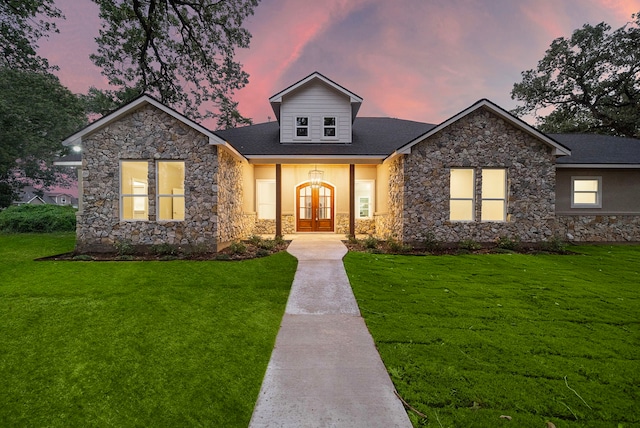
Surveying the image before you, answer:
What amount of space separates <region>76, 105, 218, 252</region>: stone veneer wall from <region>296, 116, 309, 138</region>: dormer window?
4.51m

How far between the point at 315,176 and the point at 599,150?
457 inches

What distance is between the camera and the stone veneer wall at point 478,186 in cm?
936

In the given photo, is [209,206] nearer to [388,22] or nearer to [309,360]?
[309,360]

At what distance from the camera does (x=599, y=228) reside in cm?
1062

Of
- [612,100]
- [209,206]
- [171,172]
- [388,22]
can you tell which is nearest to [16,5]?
[171,172]

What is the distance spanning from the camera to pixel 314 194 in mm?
12977

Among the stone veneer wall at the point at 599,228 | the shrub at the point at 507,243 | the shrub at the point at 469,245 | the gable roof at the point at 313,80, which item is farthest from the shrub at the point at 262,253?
the stone veneer wall at the point at 599,228

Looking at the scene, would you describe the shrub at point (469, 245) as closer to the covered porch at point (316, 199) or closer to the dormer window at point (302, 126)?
the covered porch at point (316, 199)

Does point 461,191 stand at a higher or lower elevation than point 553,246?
higher

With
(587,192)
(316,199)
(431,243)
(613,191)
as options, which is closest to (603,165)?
(587,192)

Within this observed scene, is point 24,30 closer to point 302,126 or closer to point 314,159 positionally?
point 302,126

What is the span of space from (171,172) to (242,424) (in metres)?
11.7

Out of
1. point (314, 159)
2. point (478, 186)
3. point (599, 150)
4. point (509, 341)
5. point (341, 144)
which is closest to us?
point (509, 341)

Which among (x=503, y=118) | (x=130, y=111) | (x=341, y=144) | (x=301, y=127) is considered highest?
(x=301, y=127)
